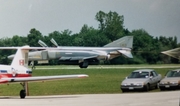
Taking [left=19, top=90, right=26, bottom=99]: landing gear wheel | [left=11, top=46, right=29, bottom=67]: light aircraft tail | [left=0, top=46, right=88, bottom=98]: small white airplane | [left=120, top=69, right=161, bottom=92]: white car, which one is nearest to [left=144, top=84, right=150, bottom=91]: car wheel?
[left=120, top=69, right=161, bottom=92]: white car

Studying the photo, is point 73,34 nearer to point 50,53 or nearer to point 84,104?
point 50,53

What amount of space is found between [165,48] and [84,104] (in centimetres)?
1220

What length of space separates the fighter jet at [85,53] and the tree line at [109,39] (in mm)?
379

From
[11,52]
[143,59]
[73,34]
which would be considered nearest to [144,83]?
[143,59]

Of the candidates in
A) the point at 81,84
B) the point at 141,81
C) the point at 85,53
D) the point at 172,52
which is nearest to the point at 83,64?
the point at 85,53

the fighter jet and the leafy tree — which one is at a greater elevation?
the leafy tree

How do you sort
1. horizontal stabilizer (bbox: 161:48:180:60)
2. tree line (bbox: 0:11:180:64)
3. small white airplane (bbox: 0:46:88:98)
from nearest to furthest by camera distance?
1. small white airplane (bbox: 0:46:88:98)
2. horizontal stabilizer (bbox: 161:48:180:60)
3. tree line (bbox: 0:11:180:64)

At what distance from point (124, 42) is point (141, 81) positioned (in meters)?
5.71

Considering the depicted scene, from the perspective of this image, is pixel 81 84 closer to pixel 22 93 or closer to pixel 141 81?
pixel 141 81

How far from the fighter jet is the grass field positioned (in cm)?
120

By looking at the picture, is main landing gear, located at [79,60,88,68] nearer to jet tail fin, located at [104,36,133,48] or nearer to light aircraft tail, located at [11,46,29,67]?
jet tail fin, located at [104,36,133,48]

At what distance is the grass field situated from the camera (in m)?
26.6

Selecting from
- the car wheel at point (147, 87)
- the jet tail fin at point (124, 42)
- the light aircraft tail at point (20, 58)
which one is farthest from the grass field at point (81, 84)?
the light aircraft tail at point (20, 58)

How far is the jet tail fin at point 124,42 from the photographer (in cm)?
2979
